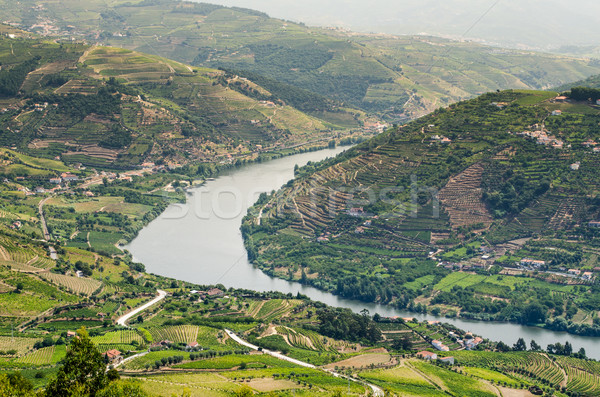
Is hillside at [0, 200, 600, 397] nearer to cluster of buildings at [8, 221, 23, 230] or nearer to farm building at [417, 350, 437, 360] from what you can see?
farm building at [417, 350, 437, 360]

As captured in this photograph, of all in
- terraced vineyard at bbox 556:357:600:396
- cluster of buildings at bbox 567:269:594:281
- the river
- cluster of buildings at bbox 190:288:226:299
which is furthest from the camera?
cluster of buildings at bbox 567:269:594:281

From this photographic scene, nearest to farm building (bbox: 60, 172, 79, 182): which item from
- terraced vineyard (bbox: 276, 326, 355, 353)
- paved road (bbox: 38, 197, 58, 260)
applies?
paved road (bbox: 38, 197, 58, 260)

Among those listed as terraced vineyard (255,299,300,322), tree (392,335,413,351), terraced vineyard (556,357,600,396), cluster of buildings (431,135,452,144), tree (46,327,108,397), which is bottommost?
terraced vineyard (255,299,300,322)

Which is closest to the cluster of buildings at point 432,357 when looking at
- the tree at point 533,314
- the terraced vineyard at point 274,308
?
the tree at point 533,314

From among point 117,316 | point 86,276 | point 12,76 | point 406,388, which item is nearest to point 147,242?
point 86,276

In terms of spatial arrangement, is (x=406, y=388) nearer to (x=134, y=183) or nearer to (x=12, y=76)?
(x=134, y=183)

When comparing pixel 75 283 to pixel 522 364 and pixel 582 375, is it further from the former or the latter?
pixel 582 375
